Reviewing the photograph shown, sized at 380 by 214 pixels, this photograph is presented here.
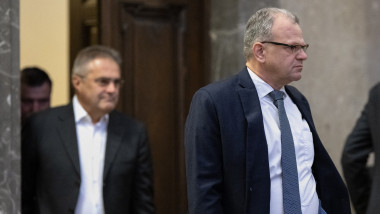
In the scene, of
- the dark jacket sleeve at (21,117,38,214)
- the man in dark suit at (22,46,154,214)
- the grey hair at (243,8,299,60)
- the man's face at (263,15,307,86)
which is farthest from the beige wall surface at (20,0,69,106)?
the man's face at (263,15,307,86)

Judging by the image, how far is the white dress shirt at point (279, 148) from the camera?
391 centimetres

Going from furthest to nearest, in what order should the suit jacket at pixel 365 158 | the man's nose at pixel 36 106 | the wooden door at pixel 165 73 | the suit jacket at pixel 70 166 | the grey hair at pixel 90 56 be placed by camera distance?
1. the wooden door at pixel 165 73
2. the man's nose at pixel 36 106
3. the grey hair at pixel 90 56
4. the suit jacket at pixel 70 166
5. the suit jacket at pixel 365 158

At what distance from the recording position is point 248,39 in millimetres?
Answer: 4086

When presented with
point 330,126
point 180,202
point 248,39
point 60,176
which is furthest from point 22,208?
point 330,126

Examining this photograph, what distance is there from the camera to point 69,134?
5254 millimetres

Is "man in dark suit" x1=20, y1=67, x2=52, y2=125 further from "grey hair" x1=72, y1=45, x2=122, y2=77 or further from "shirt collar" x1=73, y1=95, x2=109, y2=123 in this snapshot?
"shirt collar" x1=73, y1=95, x2=109, y2=123

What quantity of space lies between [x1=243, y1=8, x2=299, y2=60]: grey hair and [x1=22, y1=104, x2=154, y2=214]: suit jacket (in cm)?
151

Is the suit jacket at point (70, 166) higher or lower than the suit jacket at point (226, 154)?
lower

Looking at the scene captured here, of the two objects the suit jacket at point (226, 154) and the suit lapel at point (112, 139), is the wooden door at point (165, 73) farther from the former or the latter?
the suit jacket at point (226, 154)

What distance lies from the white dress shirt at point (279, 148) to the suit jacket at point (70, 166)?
149cm

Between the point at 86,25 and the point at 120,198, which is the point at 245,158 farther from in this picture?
the point at 86,25

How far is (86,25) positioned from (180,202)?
1631 mm

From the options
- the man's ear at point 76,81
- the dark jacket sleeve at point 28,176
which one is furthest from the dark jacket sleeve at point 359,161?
the dark jacket sleeve at point 28,176

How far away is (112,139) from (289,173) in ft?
5.67
